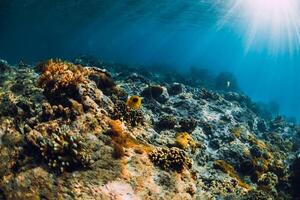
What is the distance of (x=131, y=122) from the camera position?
32.8 ft

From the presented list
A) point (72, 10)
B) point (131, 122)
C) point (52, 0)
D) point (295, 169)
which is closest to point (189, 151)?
point (131, 122)

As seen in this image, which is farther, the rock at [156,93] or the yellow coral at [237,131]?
the rock at [156,93]

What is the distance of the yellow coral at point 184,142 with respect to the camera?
33.8 feet

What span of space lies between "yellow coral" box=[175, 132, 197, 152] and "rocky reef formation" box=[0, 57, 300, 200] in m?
0.05

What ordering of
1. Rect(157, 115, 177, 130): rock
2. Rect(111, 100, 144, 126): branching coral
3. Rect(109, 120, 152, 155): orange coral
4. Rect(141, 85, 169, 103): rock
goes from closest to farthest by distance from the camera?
Rect(109, 120, 152, 155): orange coral < Rect(111, 100, 144, 126): branching coral < Rect(157, 115, 177, 130): rock < Rect(141, 85, 169, 103): rock

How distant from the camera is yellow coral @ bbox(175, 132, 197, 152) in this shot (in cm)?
1030

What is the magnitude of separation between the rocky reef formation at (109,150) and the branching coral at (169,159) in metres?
0.03

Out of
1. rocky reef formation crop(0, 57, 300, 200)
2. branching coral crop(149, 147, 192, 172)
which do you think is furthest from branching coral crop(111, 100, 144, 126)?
branching coral crop(149, 147, 192, 172)

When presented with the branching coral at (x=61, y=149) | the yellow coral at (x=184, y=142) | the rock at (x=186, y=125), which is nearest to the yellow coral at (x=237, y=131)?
the rock at (x=186, y=125)

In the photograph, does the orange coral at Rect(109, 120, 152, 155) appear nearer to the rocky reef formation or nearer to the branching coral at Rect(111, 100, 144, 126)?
the rocky reef formation

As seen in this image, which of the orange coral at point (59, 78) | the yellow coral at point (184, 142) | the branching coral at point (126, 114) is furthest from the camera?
the yellow coral at point (184, 142)

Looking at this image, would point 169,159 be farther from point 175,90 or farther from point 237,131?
point 175,90

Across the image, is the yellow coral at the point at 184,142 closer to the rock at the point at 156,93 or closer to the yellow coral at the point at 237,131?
the rock at the point at 156,93

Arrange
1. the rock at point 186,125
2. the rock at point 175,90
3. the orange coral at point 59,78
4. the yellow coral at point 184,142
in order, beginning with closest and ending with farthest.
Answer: the orange coral at point 59,78, the yellow coral at point 184,142, the rock at point 186,125, the rock at point 175,90
